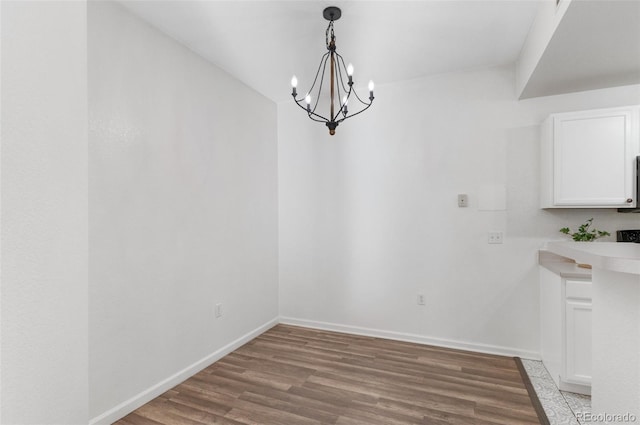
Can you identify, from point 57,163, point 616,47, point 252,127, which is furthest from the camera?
point 252,127

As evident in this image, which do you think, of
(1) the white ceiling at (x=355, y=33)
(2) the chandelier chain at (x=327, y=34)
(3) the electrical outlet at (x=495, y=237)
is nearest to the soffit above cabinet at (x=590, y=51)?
(1) the white ceiling at (x=355, y=33)

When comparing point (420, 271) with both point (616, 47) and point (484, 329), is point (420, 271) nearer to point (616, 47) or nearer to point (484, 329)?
point (484, 329)

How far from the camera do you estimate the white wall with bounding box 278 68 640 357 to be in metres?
3.10

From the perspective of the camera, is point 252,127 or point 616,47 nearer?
point 616,47

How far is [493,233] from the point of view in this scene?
126 inches

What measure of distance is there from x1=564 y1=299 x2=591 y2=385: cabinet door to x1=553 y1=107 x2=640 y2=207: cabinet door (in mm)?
827

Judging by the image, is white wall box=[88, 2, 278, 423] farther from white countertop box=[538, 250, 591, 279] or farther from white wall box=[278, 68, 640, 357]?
white countertop box=[538, 250, 591, 279]

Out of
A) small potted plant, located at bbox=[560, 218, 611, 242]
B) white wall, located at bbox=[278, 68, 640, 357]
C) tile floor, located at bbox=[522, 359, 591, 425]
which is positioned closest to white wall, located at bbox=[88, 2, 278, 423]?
white wall, located at bbox=[278, 68, 640, 357]

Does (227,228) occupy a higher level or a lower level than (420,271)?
higher

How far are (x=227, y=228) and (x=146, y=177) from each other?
1.01 metres

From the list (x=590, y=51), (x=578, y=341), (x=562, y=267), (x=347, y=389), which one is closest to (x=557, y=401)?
(x=578, y=341)

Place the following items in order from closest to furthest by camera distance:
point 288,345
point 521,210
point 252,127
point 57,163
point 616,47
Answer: point 57,163
point 616,47
point 521,210
point 288,345
point 252,127

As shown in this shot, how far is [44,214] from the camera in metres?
0.96

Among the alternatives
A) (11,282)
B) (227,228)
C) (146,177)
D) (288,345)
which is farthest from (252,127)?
(11,282)
